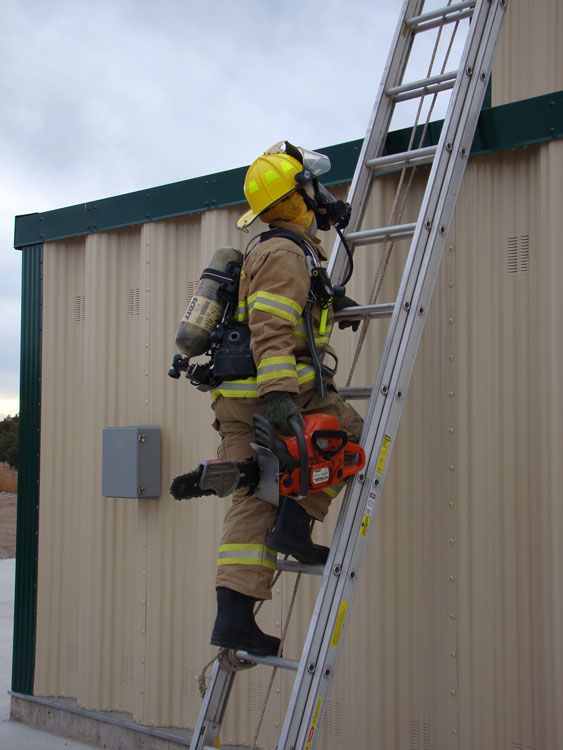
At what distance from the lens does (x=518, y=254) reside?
158 inches

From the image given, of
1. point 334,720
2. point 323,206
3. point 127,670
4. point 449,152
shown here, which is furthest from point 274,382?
point 127,670

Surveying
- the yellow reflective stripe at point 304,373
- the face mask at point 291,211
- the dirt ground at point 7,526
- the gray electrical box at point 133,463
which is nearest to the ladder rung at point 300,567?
the yellow reflective stripe at point 304,373

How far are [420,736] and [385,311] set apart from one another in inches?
87.8

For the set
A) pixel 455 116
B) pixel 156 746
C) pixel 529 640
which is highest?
pixel 455 116

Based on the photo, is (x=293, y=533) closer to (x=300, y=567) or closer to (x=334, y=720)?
(x=300, y=567)

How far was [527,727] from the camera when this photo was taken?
150 inches

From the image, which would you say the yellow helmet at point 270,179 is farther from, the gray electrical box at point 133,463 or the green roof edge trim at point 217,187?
the gray electrical box at point 133,463

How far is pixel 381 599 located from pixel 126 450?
6.31 ft

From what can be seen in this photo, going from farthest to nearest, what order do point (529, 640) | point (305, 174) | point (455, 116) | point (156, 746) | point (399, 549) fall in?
point (156, 746) → point (399, 549) → point (529, 640) → point (455, 116) → point (305, 174)

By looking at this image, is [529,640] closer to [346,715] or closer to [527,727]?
[527,727]

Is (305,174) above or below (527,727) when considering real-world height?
above

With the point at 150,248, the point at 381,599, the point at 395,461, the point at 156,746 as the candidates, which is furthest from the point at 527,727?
the point at 150,248

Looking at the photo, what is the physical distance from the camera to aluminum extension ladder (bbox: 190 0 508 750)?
2922mm

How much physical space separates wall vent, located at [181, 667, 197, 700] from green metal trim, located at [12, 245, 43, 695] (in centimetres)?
141
